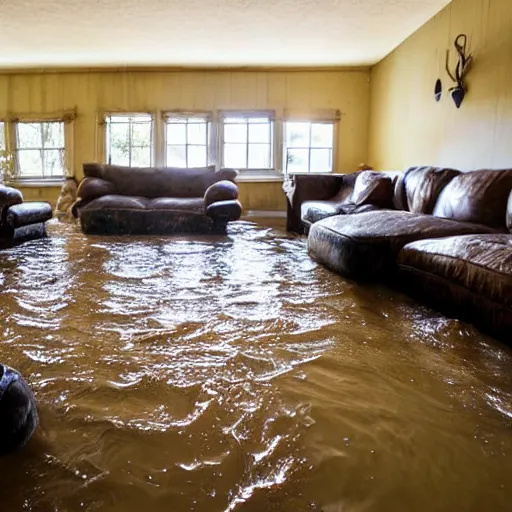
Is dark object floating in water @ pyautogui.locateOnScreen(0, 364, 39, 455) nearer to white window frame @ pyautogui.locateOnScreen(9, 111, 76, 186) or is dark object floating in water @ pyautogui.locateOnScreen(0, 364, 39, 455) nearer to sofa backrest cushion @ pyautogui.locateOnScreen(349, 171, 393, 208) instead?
sofa backrest cushion @ pyautogui.locateOnScreen(349, 171, 393, 208)

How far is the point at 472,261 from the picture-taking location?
1.96m

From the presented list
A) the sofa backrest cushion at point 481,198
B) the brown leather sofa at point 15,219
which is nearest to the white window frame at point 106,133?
the brown leather sofa at point 15,219

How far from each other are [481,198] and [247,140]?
4732 mm

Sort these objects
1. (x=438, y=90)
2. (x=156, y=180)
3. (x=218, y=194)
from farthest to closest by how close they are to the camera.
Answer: (x=156, y=180), (x=218, y=194), (x=438, y=90)

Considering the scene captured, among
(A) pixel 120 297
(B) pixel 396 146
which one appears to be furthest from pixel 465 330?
(B) pixel 396 146

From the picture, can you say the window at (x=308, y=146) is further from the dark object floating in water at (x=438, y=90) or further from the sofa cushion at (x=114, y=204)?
the sofa cushion at (x=114, y=204)

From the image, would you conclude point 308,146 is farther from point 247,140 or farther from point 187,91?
point 187,91

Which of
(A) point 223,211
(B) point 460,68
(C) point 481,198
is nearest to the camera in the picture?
(C) point 481,198

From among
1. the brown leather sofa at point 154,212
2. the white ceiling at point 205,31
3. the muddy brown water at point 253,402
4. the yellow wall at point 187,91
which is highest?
the white ceiling at point 205,31

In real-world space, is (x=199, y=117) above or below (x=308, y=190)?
above

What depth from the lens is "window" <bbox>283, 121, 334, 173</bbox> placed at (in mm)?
7098

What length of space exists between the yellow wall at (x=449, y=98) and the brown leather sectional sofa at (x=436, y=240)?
54 centimetres

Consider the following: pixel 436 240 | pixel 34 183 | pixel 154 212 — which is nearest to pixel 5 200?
pixel 154 212

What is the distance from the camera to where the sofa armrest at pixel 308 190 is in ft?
17.2
